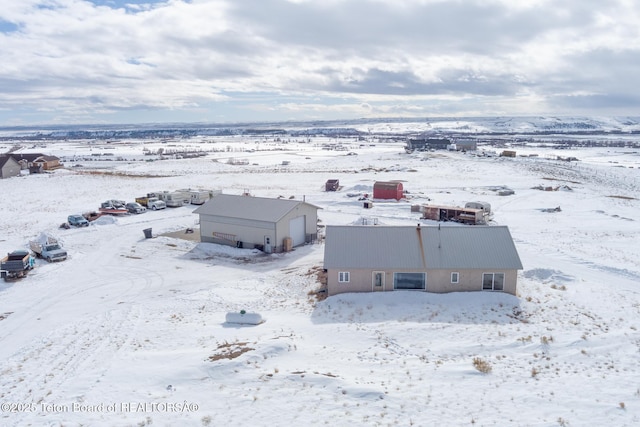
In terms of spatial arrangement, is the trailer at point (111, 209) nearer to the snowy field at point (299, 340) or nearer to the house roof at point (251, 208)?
the snowy field at point (299, 340)

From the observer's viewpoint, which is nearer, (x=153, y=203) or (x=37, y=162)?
(x=153, y=203)

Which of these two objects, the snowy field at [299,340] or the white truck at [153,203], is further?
the white truck at [153,203]

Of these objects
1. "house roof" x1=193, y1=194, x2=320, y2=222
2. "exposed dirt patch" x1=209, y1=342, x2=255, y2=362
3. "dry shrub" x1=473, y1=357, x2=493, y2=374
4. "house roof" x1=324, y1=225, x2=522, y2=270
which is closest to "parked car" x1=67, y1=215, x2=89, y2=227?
"house roof" x1=193, y1=194, x2=320, y2=222

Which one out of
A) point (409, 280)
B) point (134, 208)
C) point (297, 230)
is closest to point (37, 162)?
point (134, 208)

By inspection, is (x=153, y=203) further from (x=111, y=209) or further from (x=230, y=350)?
(x=230, y=350)

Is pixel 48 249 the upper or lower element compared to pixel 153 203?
lower

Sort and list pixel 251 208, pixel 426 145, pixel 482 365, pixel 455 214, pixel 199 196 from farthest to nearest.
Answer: pixel 426 145 → pixel 199 196 → pixel 455 214 → pixel 251 208 → pixel 482 365

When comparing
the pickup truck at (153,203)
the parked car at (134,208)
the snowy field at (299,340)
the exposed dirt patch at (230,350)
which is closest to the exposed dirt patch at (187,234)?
the snowy field at (299,340)
